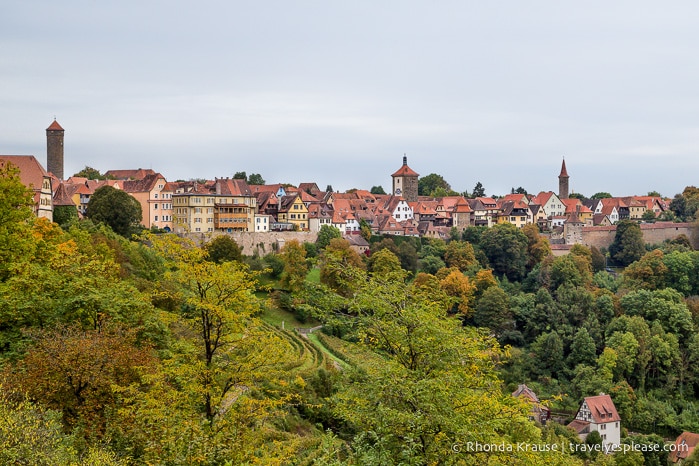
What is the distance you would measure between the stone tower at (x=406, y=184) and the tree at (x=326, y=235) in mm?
29569

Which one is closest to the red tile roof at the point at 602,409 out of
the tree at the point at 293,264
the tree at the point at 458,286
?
the tree at the point at 458,286

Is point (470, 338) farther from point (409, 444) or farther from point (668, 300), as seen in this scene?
point (668, 300)

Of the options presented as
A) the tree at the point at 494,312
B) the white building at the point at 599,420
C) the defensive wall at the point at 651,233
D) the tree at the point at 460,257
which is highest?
the defensive wall at the point at 651,233

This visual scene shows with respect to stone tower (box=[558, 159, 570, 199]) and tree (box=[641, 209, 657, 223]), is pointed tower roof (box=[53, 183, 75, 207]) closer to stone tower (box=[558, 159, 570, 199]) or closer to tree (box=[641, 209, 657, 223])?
tree (box=[641, 209, 657, 223])

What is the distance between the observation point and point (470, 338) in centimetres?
1447

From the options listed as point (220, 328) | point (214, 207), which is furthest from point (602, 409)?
point (220, 328)

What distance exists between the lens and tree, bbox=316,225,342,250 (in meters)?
60.2

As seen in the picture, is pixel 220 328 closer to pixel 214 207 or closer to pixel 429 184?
pixel 214 207

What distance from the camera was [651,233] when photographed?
261 feet

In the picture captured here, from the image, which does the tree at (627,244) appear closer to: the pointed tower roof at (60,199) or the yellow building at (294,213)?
the yellow building at (294,213)

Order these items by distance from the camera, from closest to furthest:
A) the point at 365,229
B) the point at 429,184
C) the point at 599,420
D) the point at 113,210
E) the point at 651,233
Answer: the point at 599,420 < the point at 113,210 < the point at 365,229 < the point at 651,233 < the point at 429,184

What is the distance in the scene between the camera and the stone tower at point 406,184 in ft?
299

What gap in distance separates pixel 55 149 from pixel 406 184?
39849mm

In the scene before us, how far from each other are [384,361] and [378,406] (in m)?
1.21
